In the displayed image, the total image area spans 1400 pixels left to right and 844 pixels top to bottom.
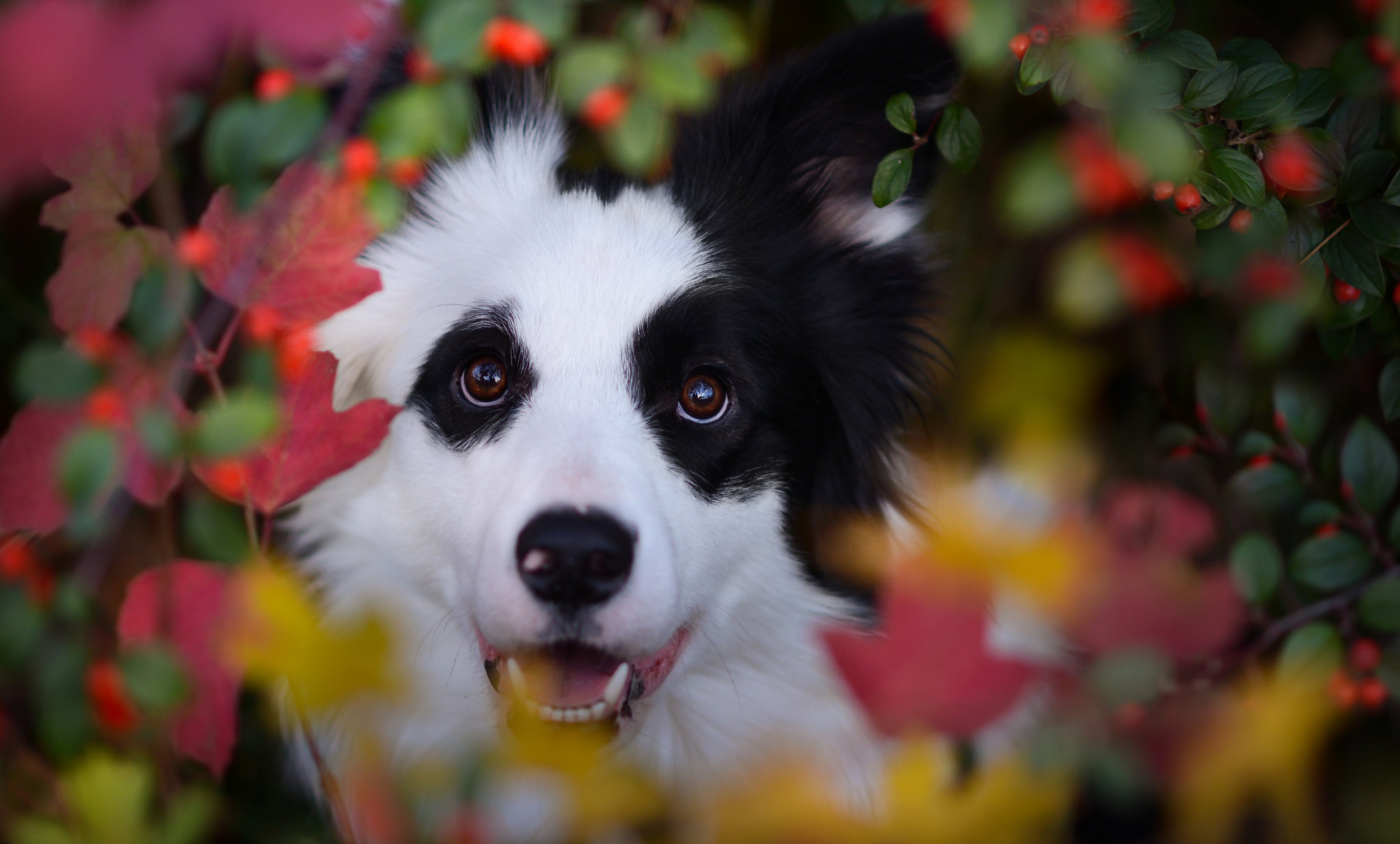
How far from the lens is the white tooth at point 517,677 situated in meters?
1.68

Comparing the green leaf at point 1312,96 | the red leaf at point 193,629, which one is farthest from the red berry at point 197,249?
the green leaf at point 1312,96

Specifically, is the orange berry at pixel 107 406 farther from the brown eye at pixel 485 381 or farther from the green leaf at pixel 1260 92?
the green leaf at pixel 1260 92

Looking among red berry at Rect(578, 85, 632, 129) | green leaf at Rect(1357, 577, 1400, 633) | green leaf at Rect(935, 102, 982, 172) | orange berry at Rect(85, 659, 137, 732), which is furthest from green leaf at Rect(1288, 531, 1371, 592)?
orange berry at Rect(85, 659, 137, 732)

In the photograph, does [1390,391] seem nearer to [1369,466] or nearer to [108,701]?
[1369,466]

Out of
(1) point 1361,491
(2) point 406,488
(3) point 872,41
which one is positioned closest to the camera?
(1) point 1361,491

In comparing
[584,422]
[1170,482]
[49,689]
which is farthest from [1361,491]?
[49,689]

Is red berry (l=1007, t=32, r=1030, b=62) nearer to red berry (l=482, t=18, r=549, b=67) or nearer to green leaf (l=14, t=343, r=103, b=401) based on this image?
red berry (l=482, t=18, r=549, b=67)

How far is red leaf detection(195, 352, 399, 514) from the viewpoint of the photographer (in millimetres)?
1327

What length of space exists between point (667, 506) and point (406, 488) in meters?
0.58

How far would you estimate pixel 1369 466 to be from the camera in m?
1.50

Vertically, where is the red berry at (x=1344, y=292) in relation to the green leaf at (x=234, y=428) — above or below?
below

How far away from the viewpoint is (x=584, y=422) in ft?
5.81

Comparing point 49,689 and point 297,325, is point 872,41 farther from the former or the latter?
point 49,689

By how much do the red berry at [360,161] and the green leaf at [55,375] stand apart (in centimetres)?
44
